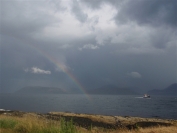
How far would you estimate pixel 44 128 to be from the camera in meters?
8.87

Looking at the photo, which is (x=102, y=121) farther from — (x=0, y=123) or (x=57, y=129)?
(x=57, y=129)

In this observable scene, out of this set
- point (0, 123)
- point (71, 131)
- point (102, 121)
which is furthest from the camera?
point (102, 121)

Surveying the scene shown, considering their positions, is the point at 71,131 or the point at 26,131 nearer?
the point at 71,131

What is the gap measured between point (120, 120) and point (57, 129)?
25.5 metres

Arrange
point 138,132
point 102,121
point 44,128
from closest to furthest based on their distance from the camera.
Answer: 1. point 44,128
2. point 138,132
3. point 102,121

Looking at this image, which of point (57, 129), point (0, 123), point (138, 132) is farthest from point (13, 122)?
point (138, 132)

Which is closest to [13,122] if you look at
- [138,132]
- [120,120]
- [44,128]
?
[44,128]

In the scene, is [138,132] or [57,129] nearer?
[57,129]

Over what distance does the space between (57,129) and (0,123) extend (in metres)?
5.73

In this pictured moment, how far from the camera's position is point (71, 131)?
8062 mm

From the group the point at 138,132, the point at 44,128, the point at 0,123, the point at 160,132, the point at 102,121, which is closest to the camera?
the point at 44,128

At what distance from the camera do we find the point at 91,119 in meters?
32.3

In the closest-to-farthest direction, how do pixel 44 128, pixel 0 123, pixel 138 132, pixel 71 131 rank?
pixel 71 131
pixel 44 128
pixel 138 132
pixel 0 123

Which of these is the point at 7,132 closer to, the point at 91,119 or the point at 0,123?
the point at 0,123
